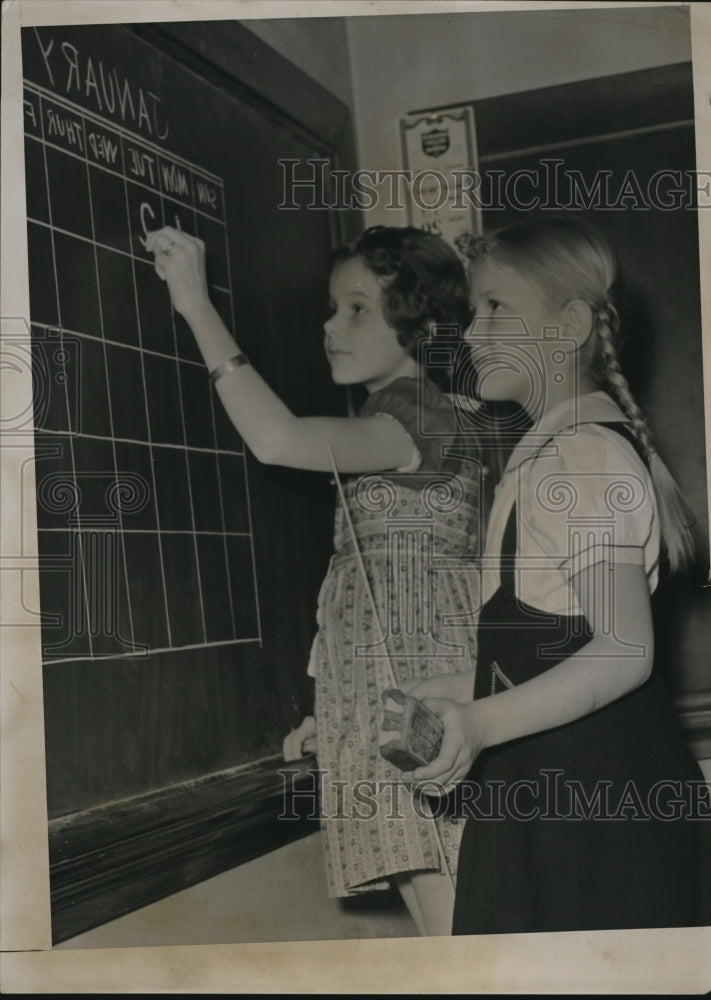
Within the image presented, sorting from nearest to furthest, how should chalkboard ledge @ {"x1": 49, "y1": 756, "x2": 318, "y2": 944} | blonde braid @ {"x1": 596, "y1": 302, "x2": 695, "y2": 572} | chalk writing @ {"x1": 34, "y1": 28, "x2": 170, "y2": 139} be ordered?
chalkboard ledge @ {"x1": 49, "y1": 756, "x2": 318, "y2": 944}
chalk writing @ {"x1": 34, "y1": 28, "x2": 170, "y2": 139}
blonde braid @ {"x1": 596, "y1": 302, "x2": 695, "y2": 572}

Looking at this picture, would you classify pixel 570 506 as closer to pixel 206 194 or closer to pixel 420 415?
pixel 420 415

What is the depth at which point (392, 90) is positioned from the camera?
1.81 meters

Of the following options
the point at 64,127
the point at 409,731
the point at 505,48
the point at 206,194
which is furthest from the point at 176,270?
the point at 409,731

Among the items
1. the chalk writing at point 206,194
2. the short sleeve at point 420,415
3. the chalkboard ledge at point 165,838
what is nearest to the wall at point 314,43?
the chalk writing at point 206,194

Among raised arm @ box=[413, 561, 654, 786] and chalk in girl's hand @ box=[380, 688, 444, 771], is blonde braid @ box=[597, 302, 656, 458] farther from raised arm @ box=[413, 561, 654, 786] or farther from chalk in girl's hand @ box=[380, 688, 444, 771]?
chalk in girl's hand @ box=[380, 688, 444, 771]

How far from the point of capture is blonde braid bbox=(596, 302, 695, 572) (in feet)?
5.66

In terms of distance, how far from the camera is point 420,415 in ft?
5.64

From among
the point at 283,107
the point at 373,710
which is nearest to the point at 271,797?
the point at 373,710

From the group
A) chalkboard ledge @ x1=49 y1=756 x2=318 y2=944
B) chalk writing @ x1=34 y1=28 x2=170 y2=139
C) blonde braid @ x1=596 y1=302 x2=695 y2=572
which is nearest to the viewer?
A: chalkboard ledge @ x1=49 y1=756 x2=318 y2=944

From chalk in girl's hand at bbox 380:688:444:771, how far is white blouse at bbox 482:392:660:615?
185 millimetres

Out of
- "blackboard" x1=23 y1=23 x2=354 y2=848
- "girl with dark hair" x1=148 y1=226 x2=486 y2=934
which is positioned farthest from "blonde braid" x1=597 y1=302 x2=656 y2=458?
"blackboard" x1=23 y1=23 x2=354 y2=848

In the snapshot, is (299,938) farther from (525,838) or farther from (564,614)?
(564,614)

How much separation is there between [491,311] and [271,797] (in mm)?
751

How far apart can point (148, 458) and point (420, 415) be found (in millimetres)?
388
